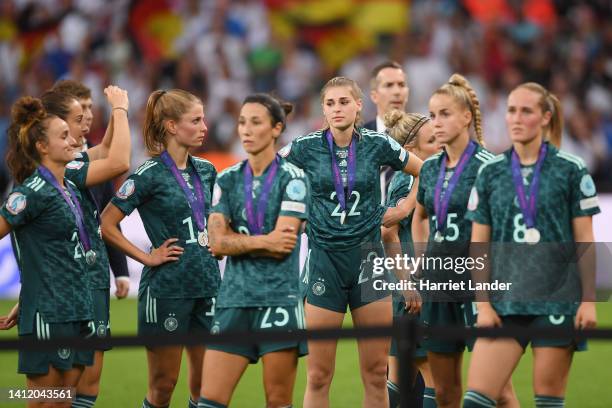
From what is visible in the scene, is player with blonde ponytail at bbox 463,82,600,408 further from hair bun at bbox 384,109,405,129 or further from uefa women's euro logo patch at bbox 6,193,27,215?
uefa women's euro logo patch at bbox 6,193,27,215

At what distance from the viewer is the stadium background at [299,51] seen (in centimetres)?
1420

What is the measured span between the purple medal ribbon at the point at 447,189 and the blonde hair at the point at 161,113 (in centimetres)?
144

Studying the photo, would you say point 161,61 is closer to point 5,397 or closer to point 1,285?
point 1,285

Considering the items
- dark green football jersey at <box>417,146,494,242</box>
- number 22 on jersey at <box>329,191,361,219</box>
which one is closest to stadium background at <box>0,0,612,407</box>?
number 22 on jersey at <box>329,191,361,219</box>

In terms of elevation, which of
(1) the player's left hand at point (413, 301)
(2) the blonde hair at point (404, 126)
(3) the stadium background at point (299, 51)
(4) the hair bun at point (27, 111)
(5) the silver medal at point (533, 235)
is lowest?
(1) the player's left hand at point (413, 301)

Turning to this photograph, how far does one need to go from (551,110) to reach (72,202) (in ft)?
8.07

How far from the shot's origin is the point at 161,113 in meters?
5.95

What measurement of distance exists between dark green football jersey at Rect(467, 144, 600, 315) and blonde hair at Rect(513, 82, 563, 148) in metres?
0.12

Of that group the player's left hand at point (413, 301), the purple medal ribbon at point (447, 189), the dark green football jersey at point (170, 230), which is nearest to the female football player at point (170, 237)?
the dark green football jersey at point (170, 230)

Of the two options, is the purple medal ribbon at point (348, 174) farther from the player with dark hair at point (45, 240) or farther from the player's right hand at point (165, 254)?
the player with dark hair at point (45, 240)

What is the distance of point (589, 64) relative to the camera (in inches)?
568

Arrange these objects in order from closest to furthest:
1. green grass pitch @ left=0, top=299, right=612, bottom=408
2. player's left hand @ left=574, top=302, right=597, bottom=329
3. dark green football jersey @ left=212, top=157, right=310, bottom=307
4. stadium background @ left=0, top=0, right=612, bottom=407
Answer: player's left hand @ left=574, top=302, right=597, bottom=329, dark green football jersey @ left=212, top=157, right=310, bottom=307, green grass pitch @ left=0, top=299, right=612, bottom=408, stadium background @ left=0, top=0, right=612, bottom=407

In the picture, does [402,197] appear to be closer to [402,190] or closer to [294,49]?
[402,190]

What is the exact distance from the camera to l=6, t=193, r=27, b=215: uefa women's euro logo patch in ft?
17.2
